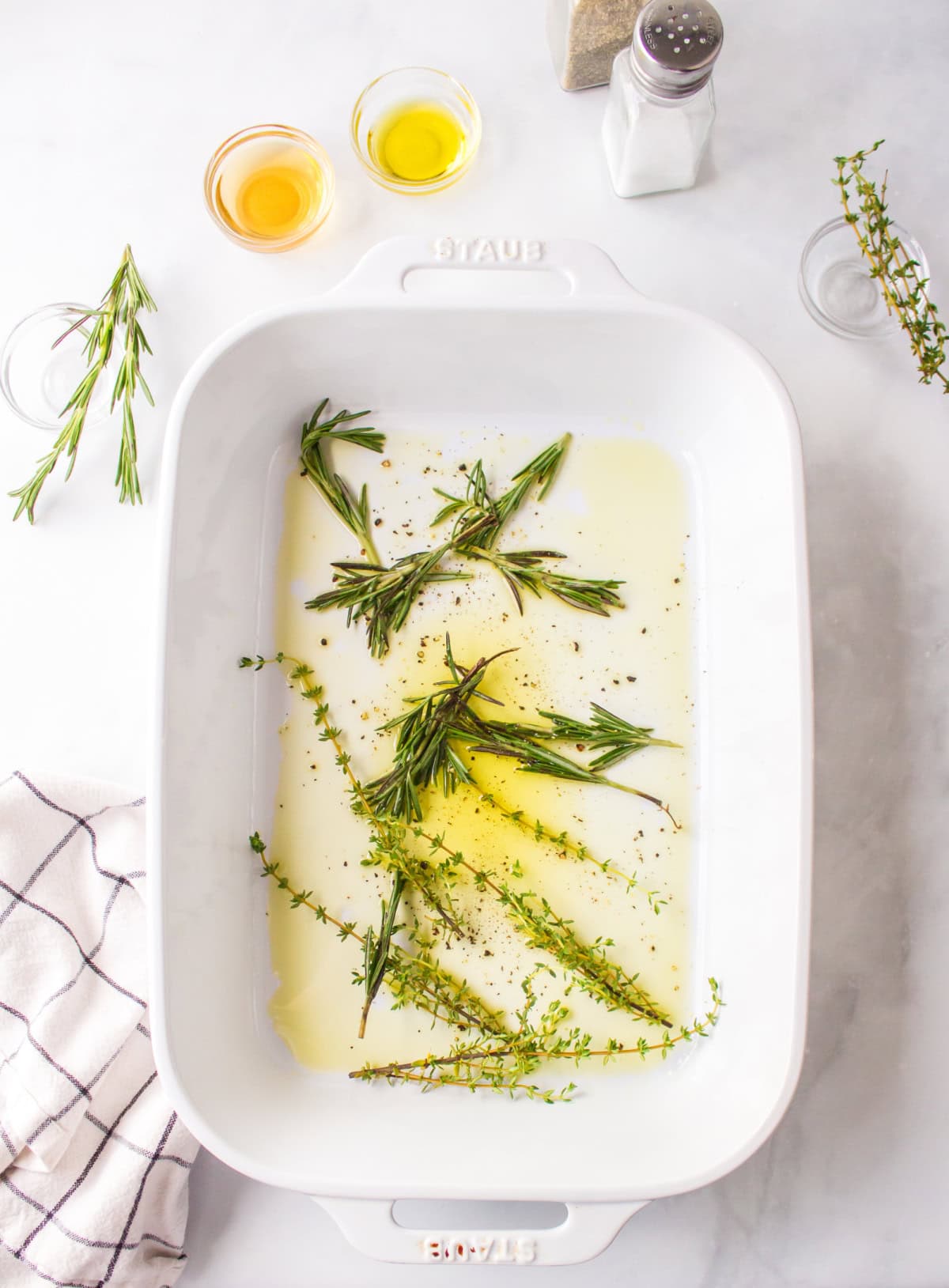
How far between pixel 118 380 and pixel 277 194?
0.28m

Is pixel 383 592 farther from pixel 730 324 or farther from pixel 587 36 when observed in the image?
pixel 587 36

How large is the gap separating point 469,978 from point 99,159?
1012 millimetres

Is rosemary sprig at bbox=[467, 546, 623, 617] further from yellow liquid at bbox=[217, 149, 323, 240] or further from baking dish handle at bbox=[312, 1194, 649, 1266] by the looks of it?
baking dish handle at bbox=[312, 1194, 649, 1266]

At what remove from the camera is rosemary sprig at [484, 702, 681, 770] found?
103 centimetres

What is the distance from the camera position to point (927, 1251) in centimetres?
106

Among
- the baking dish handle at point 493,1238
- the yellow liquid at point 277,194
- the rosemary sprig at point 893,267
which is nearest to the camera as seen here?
the baking dish handle at point 493,1238

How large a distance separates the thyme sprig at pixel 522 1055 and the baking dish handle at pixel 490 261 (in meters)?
0.70

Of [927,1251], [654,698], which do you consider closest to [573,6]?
[654,698]

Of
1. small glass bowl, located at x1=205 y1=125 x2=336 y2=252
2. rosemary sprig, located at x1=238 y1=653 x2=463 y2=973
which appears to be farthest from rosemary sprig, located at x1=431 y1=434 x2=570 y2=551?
small glass bowl, located at x1=205 y1=125 x2=336 y2=252

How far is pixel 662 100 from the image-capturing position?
0.94m

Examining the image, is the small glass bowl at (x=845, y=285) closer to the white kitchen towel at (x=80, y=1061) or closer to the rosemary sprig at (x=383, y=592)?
the rosemary sprig at (x=383, y=592)

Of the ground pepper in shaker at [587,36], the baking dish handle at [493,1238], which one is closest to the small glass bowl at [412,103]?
the ground pepper in shaker at [587,36]

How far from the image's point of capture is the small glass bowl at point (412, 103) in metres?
1.07

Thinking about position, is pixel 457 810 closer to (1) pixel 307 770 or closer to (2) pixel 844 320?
(1) pixel 307 770
